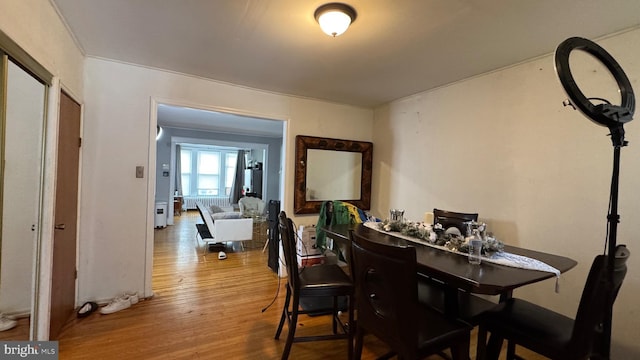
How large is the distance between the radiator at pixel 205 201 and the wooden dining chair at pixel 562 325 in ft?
31.5

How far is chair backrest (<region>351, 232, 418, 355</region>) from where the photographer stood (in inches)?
48.4

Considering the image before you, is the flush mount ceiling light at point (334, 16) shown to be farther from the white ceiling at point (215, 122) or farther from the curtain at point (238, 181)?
the curtain at point (238, 181)

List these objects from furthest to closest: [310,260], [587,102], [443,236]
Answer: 1. [310,260]
2. [443,236]
3. [587,102]

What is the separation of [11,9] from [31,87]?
48 cm

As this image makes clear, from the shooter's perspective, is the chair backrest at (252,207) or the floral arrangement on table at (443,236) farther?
the chair backrest at (252,207)

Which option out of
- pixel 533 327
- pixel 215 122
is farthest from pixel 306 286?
pixel 215 122

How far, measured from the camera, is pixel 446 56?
2.42 meters

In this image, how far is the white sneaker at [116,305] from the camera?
8.22 feet

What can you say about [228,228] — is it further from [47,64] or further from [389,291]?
[389,291]

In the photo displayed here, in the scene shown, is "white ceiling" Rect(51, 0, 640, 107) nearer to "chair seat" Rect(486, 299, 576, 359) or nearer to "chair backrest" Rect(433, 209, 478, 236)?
"chair backrest" Rect(433, 209, 478, 236)

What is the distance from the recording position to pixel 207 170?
10.5 m

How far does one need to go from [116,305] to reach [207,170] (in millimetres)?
8434

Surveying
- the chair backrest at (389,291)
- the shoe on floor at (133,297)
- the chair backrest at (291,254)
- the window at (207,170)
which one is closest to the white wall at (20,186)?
the shoe on floor at (133,297)

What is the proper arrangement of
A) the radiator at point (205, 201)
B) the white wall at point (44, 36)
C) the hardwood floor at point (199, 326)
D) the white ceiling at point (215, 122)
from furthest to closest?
the radiator at point (205, 201) < the white ceiling at point (215, 122) < the hardwood floor at point (199, 326) < the white wall at point (44, 36)
